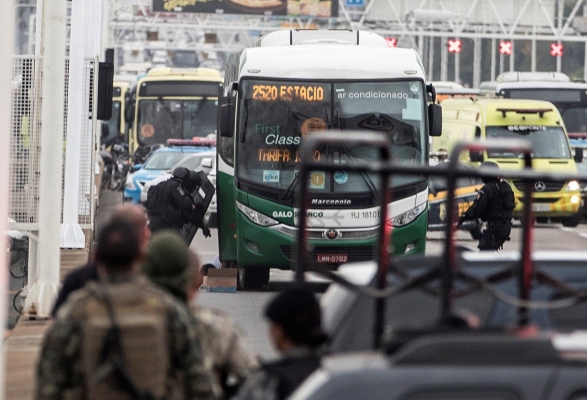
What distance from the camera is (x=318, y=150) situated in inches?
678

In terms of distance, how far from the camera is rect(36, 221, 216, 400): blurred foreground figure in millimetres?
4977

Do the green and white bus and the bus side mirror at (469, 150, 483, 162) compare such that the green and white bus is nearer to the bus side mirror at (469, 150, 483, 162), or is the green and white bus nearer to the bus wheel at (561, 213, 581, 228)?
the bus side mirror at (469, 150, 483, 162)

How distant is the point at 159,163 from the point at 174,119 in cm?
624

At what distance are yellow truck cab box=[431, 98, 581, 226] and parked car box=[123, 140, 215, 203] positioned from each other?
6.70 meters

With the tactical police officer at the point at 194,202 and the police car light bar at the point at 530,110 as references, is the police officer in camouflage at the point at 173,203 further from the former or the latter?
the police car light bar at the point at 530,110

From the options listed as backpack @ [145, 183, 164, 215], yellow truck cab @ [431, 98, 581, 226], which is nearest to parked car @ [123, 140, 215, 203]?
yellow truck cab @ [431, 98, 581, 226]

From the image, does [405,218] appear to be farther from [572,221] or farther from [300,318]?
[572,221]

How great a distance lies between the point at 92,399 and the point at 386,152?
1.41 metres

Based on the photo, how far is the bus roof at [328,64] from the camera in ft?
58.2

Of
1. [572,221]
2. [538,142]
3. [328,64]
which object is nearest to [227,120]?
[328,64]

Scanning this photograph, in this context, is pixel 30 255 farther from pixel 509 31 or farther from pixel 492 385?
pixel 509 31

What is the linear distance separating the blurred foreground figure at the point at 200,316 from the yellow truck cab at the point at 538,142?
78.4 ft

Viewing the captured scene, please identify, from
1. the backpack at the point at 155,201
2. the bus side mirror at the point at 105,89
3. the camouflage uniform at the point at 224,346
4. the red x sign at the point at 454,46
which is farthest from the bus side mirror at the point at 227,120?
the red x sign at the point at 454,46

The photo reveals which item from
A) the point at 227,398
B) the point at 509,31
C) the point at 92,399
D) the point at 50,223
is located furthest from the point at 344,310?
the point at 509,31
